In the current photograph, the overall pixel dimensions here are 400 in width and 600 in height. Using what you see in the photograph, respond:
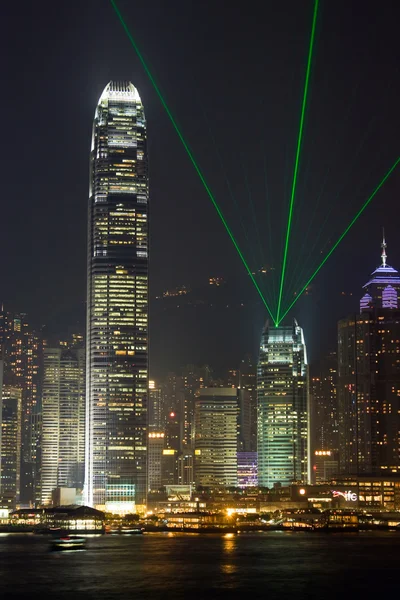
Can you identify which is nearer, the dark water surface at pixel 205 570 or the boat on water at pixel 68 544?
the dark water surface at pixel 205 570

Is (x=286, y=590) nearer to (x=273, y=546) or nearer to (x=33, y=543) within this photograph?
(x=273, y=546)

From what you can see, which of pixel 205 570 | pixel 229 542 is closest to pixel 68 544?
Answer: pixel 229 542

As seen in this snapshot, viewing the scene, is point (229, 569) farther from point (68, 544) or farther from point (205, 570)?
point (68, 544)

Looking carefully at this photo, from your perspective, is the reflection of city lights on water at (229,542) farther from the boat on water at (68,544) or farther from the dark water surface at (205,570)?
the boat on water at (68,544)

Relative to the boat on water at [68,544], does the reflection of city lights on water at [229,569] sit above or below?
below

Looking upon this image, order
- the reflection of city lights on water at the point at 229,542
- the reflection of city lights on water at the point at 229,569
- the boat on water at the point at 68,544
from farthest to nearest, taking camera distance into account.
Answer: the boat on water at the point at 68,544
the reflection of city lights on water at the point at 229,542
the reflection of city lights on water at the point at 229,569

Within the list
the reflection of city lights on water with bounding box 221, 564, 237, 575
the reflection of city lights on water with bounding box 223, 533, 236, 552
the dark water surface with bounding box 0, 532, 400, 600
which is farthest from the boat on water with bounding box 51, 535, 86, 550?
the reflection of city lights on water with bounding box 221, 564, 237, 575

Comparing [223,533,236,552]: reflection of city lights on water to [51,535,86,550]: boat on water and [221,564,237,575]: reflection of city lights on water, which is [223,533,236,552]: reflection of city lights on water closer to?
[51,535,86,550]: boat on water

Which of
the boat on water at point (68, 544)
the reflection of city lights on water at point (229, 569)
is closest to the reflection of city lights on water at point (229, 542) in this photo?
the boat on water at point (68, 544)

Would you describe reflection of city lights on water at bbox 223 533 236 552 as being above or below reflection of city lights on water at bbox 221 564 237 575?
above
